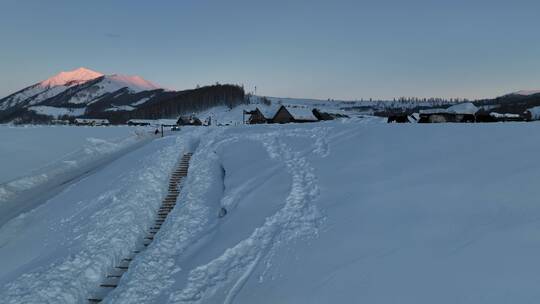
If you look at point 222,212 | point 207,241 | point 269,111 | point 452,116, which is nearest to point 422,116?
point 452,116

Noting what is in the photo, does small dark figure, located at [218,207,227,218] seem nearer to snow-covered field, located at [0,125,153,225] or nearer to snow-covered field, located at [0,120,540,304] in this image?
snow-covered field, located at [0,120,540,304]

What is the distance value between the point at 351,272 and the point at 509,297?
327 centimetres

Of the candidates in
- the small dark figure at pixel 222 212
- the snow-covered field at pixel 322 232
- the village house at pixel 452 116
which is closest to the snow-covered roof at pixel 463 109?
the village house at pixel 452 116

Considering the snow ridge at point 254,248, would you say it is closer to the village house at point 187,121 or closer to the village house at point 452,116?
the village house at point 452,116

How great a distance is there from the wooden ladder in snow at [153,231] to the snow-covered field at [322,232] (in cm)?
33

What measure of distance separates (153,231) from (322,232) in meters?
7.35

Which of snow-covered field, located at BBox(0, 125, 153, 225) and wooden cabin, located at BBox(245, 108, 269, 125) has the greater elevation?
wooden cabin, located at BBox(245, 108, 269, 125)

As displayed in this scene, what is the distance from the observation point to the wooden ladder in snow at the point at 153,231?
11090mm

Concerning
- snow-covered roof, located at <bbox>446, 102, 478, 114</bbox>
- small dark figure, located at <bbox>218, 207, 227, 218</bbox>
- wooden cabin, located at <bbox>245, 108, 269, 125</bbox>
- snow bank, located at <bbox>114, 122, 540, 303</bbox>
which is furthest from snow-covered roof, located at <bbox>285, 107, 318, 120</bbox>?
small dark figure, located at <bbox>218, 207, 227, 218</bbox>

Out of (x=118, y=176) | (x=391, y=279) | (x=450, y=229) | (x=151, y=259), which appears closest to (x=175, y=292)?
(x=151, y=259)

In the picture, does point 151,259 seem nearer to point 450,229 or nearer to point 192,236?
point 192,236

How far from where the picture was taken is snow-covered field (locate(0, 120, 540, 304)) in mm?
8852

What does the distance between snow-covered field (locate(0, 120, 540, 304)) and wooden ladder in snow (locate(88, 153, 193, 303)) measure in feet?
1.09

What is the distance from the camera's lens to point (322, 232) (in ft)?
39.0
